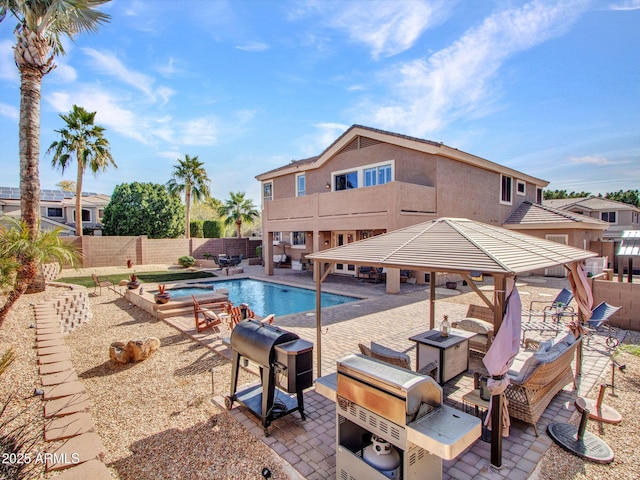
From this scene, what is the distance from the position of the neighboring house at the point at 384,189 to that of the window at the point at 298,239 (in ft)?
11.7

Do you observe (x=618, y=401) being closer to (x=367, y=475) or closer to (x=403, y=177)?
(x=367, y=475)

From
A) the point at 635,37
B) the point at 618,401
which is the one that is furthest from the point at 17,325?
the point at 635,37

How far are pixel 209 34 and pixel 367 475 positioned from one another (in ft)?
49.4

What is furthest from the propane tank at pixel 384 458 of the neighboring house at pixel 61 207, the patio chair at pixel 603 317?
the neighboring house at pixel 61 207

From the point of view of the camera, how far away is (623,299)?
10.0m

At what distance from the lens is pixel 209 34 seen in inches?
500

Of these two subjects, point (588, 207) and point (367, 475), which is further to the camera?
point (588, 207)

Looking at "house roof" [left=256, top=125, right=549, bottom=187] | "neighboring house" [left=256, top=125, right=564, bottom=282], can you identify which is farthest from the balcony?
"house roof" [left=256, top=125, right=549, bottom=187]

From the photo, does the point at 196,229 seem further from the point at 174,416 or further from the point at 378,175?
the point at 174,416

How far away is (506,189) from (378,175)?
10.8m

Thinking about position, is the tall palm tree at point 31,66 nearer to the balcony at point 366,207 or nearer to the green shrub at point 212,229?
the balcony at point 366,207

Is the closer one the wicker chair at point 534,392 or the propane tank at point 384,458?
the propane tank at point 384,458

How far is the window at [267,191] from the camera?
28.1m

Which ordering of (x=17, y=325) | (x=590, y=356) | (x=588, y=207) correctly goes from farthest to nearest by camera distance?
(x=588, y=207) → (x=17, y=325) → (x=590, y=356)
